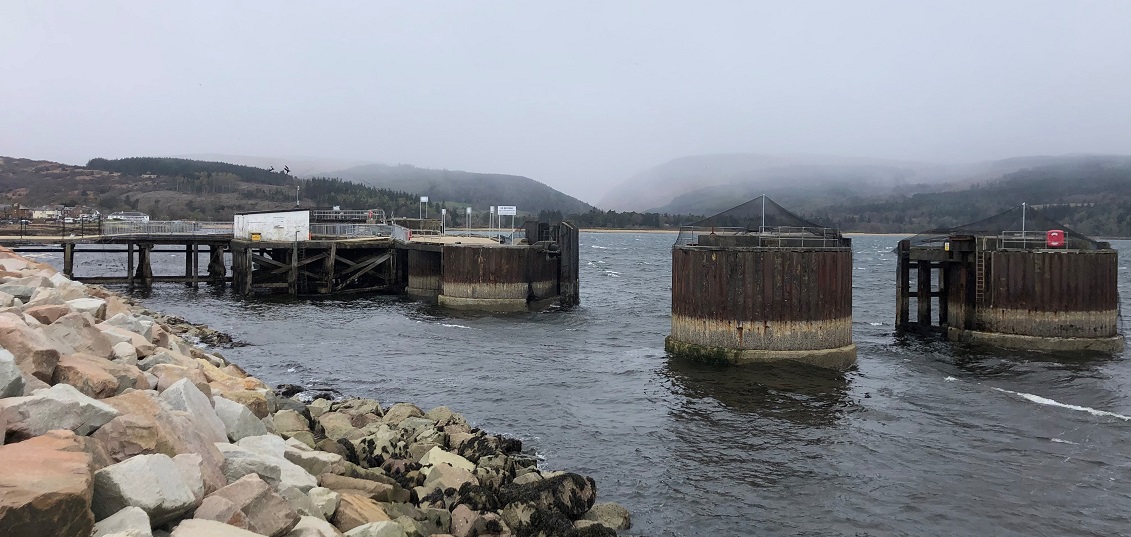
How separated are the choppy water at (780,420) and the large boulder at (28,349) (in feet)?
25.4

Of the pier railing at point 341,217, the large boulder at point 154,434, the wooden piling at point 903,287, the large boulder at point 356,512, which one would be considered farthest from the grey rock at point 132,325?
the pier railing at point 341,217

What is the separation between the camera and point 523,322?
34.7 meters

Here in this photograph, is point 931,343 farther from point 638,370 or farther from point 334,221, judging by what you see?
point 334,221

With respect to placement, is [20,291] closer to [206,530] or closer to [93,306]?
[93,306]

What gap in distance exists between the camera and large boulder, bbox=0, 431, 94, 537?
4742mm

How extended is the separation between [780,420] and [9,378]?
14.7 meters

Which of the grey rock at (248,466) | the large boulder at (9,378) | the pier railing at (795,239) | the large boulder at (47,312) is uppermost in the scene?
the pier railing at (795,239)

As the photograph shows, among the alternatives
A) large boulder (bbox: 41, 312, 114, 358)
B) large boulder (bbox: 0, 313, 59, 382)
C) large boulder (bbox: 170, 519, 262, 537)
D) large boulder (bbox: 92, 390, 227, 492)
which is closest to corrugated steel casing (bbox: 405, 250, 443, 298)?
large boulder (bbox: 41, 312, 114, 358)

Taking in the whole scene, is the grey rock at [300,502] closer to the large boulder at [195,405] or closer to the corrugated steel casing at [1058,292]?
the large boulder at [195,405]

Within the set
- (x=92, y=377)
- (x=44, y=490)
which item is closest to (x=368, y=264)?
(x=92, y=377)

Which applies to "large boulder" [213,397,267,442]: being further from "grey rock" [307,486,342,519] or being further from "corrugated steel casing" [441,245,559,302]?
"corrugated steel casing" [441,245,559,302]

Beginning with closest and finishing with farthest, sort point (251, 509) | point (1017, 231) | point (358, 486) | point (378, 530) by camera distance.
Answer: point (251, 509) → point (378, 530) → point (358, 486) → point (1017, 231)

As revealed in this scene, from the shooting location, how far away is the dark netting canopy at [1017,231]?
2731 cm

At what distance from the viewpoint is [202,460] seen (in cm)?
684
